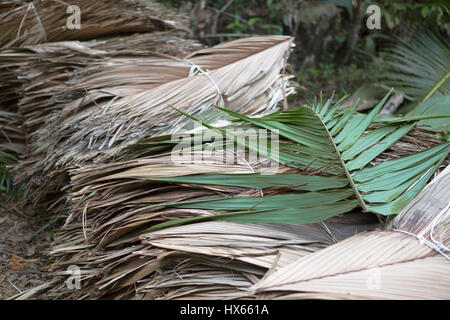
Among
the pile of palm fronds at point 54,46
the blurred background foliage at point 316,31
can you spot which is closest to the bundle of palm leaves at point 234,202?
the pile of palm fronds at point 54,46

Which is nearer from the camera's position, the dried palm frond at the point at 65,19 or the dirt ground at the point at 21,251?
the dirt ground at the point at 21,251

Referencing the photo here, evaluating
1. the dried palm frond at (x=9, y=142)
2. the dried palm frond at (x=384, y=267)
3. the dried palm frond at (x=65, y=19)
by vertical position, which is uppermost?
the dried palm frond at (x=65, y=19)

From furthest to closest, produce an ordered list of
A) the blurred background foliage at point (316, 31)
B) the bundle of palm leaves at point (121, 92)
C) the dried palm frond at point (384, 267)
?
the blurred background foliage at point (316, 31) → the bundle of palm leaves at point (121, 92) → the dried palm frond at point (384, 267)

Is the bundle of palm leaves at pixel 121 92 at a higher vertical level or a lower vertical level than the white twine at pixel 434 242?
higher

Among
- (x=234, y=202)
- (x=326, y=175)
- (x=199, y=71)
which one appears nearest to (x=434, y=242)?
(x=326, y=175)

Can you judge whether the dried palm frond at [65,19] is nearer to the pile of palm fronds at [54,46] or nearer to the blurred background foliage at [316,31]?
the pile of palm fronds at [54,46]

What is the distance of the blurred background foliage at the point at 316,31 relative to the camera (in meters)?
3.56

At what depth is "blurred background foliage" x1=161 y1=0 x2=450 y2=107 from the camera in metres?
3.56

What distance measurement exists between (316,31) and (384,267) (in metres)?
3.36

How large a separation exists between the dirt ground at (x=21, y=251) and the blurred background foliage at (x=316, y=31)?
211 centimetres

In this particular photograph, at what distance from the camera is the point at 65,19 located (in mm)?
2094

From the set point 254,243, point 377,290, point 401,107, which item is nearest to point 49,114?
point 254,243

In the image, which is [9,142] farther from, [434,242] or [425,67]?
[425,67]

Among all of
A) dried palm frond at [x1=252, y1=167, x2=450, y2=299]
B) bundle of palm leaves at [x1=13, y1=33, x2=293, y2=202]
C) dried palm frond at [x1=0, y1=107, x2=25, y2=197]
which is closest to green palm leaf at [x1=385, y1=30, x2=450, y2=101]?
bundle of palm leaves at [x1=13, y1=33, x2=293, y2=202]
